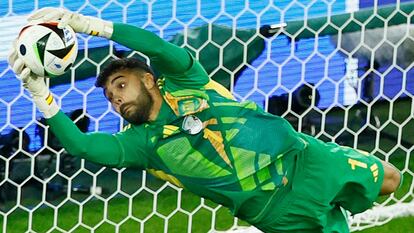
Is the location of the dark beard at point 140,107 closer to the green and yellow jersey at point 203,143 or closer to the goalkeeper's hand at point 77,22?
the green and yellow jersey at point 203,143

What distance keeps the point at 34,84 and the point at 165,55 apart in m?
0.39

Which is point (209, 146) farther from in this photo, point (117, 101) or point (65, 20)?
point (65, 20)

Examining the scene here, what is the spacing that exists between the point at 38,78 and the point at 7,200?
5.61 feet

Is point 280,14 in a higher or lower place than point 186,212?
higher

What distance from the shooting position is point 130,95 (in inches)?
159

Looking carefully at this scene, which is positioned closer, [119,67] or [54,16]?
[54,16]

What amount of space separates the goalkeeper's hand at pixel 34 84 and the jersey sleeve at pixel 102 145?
0.04m

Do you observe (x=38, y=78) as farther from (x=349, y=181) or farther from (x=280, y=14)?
(x=280, y=14)

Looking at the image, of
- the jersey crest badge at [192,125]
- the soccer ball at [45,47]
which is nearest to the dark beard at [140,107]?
the jersey crest badge at [192,125]

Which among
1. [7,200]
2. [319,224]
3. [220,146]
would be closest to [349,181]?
[319,224]

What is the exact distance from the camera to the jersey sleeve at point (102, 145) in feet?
13.3

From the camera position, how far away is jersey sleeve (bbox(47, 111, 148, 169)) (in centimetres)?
404

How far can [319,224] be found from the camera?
169 inches

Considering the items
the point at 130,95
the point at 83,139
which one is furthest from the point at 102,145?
the point at 130,95
